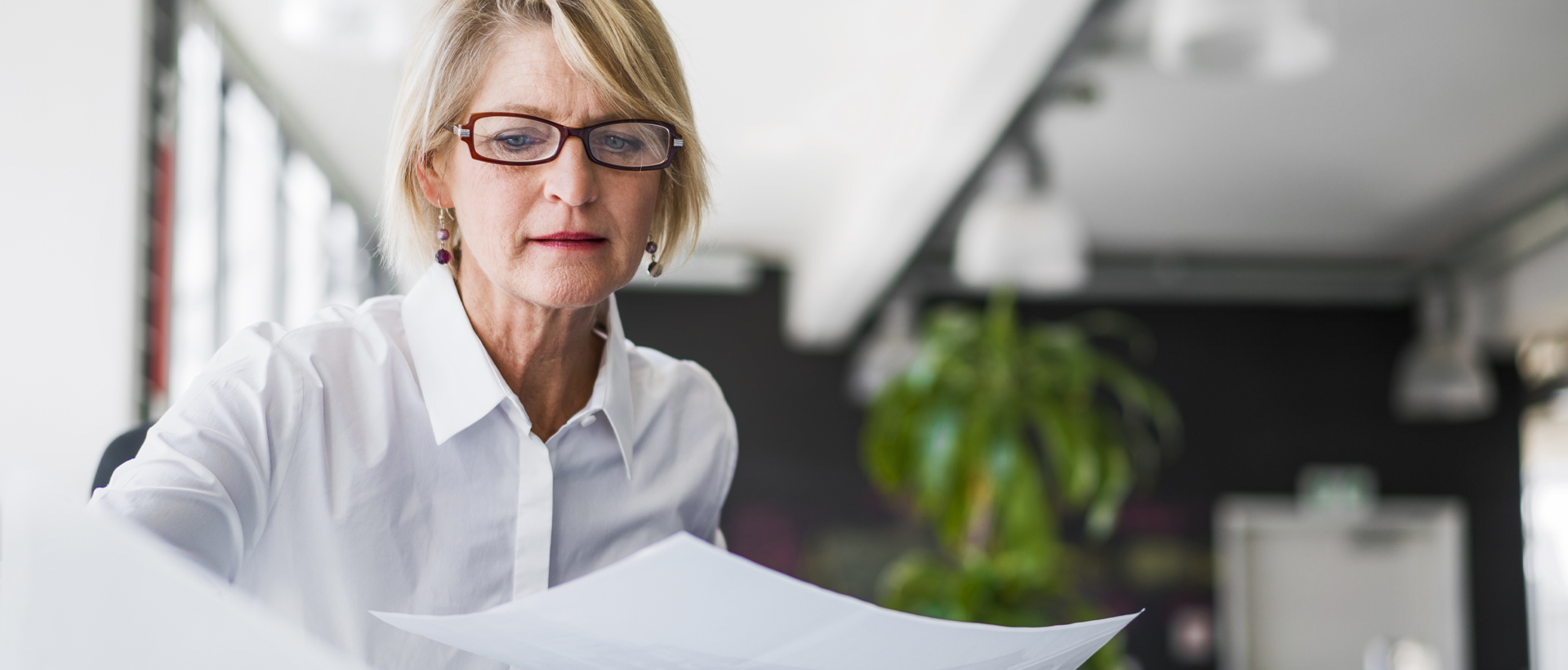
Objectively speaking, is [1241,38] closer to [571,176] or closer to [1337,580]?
[571,176]

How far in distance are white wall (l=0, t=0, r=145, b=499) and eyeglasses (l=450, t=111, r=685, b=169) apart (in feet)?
8.54

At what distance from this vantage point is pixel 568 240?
2.62ft

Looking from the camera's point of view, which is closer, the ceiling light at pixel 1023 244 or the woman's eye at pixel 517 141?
the woman's eye at pixel 517 141

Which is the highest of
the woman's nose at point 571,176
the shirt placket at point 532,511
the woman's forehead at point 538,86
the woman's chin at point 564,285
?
the woman's forehead at point 538,86

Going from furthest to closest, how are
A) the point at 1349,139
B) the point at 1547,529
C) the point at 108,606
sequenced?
the point at 1547,529
the point at 1349,139
the point at 108,606

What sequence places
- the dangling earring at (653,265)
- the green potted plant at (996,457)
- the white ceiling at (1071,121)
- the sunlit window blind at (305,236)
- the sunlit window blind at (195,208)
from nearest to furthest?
the dangling earring at (653,265) → the sunlit window blind at (195,208) → the white ceiling at (1071,121) → the green potted plant at (996,457) → the sunlit window blind at (305,236)

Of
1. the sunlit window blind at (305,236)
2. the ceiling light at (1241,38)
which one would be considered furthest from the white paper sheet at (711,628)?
the sunlit window blind at (305,236)

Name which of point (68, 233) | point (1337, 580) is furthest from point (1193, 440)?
point (68, 233)

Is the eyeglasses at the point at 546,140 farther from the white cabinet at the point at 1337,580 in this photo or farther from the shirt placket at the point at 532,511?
the white cabinet at the point at 1337,580

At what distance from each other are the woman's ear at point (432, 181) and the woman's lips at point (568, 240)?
14 cm

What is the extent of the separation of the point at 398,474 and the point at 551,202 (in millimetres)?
232

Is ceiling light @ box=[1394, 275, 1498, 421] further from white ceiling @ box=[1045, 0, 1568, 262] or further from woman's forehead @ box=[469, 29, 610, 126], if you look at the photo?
woman's forehead @ box=[469, 29, 610, 126]

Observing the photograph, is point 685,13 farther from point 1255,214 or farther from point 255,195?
point 1255,214

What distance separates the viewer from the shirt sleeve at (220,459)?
65 centimetres
